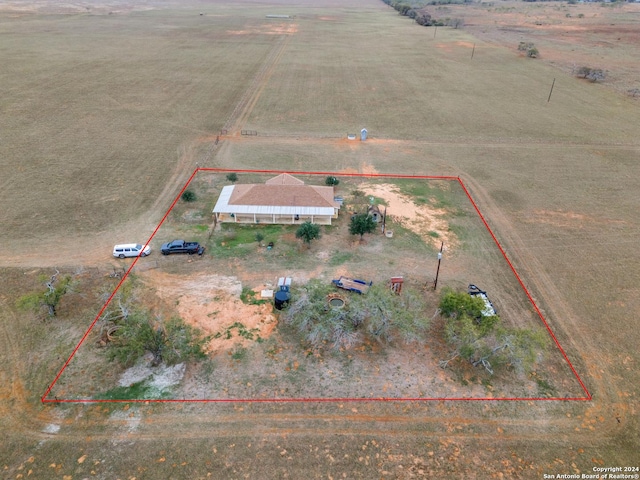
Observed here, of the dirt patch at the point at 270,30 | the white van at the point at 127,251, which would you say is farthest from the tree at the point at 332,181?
the dirt patch at the point at 270,30

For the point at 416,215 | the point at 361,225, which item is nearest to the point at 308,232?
the point at 361,225

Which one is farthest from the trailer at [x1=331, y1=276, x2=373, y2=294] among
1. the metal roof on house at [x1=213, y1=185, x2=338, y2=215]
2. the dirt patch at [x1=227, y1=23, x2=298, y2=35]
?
the dirt patch at [x1=227, y1=23, x2=298, y2=35]

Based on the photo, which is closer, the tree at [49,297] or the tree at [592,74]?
the tree at [49,297]

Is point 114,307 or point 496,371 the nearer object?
point 496,371

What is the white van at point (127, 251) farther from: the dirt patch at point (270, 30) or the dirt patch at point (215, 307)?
the dirt patch at point (270, 30)

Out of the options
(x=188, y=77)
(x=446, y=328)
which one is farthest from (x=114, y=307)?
(x=188, y=77)

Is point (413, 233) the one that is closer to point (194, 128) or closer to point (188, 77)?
point (194, 128)

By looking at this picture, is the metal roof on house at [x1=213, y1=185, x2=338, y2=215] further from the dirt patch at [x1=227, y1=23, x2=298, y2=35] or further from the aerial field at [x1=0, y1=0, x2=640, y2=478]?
the dirt patch at [x1=227, y1=23, x2=298, y2=35]
